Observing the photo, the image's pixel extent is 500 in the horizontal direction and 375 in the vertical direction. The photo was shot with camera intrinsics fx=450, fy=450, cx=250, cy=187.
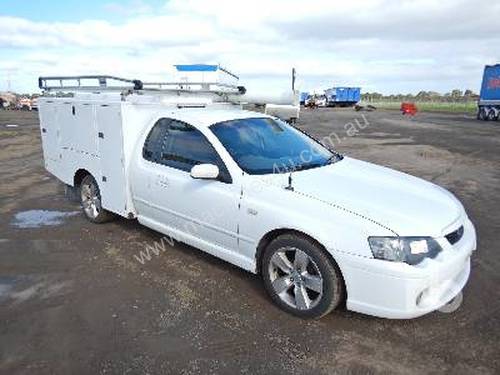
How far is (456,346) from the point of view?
351 centimetres

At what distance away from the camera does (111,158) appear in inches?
231

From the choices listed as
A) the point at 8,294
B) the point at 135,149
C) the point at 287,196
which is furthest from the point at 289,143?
the point at 8,294

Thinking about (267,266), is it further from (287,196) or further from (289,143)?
(289,143)

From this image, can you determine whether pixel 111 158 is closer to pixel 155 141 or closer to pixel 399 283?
pixel 155 141

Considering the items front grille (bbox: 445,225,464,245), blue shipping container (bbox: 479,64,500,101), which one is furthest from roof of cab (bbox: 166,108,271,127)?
blue shipping container (bbox: 479,64,500,101)

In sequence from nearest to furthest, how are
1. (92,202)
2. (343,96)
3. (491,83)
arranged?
1. (92,202)
2. (491,83)
3. (343,96)

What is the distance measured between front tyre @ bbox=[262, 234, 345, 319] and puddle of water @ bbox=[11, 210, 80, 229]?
3.96m

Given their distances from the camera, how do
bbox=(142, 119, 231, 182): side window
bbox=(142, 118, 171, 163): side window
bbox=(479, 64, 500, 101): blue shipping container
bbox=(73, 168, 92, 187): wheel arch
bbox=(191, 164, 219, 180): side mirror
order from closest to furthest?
bbox=(191, 164, 219, 180): side mirror → bbox=(142, 119, 231, 182): side window → bbox=(142, 118, 171, 163): side window → bbox=(73, 168, 92, 187): wheel arch → bbox=(479, 64, 500, 101): blue shipping container

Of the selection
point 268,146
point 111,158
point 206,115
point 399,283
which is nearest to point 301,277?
point 399,283

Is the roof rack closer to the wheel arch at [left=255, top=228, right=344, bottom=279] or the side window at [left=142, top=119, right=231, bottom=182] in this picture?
the side window at [left=142, top=119, right=231, bottom=182]

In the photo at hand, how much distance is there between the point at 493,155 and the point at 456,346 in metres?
12.1

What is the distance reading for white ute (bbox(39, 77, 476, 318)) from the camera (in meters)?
3.50

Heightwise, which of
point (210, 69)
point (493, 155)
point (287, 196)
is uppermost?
point (210, 69)

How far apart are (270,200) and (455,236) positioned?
160 centimetres
